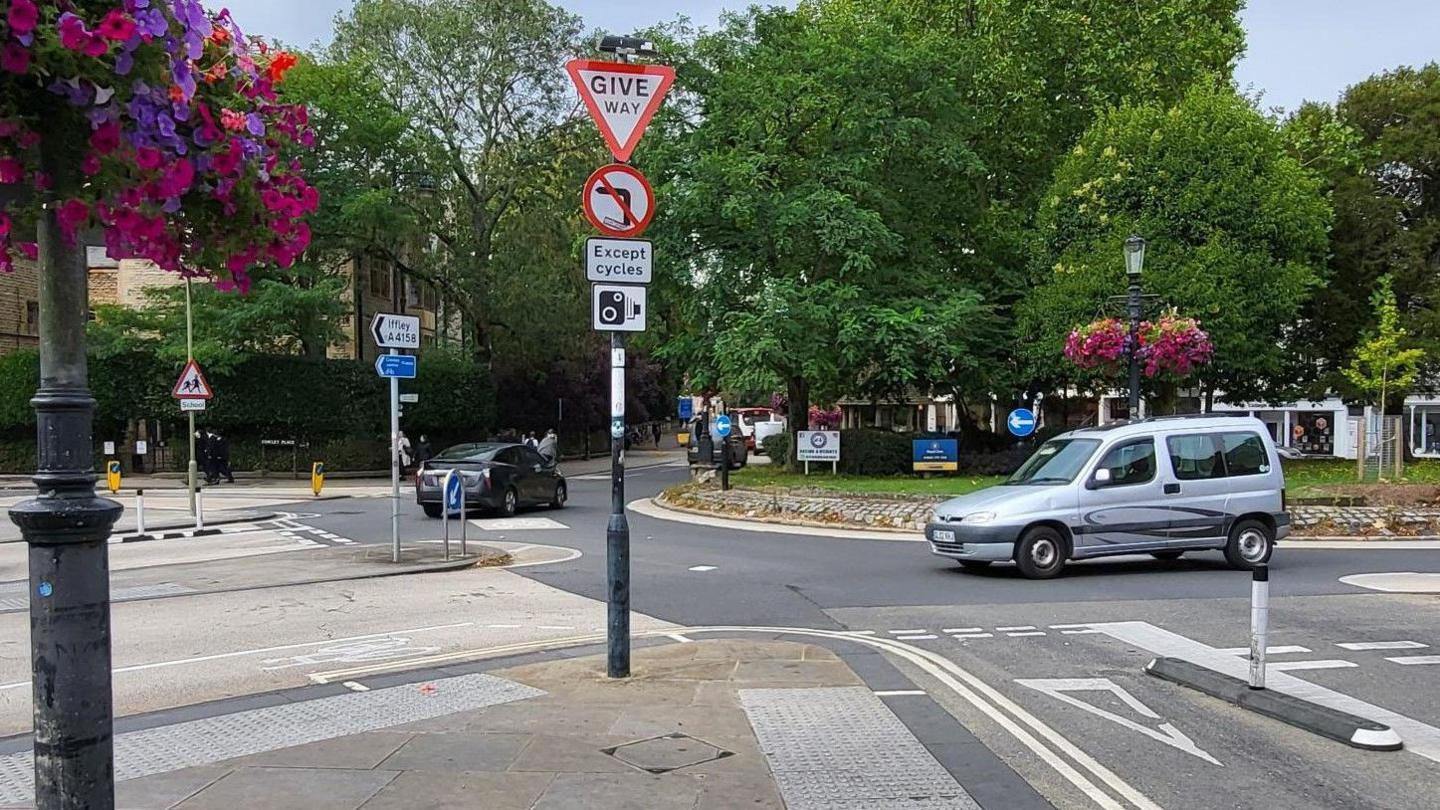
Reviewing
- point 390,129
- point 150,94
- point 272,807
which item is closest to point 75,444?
point 150,94

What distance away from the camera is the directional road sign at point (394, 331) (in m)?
14.4

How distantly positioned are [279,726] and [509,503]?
53.6ft

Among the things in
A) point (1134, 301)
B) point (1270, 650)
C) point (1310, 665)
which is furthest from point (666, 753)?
point (1134, 301)

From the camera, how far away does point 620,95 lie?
733 cm

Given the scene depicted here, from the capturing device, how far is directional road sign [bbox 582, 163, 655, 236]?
7.30m

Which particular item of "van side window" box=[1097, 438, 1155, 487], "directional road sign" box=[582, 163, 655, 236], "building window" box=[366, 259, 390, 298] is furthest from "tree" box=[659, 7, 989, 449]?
"building window" box=[366, 259, 390, 298]

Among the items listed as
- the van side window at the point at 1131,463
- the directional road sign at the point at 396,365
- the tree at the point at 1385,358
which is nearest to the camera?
the van side window at the point at 1131,463

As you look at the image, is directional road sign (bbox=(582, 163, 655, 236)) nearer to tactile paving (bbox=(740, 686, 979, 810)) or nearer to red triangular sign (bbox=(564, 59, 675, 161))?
red triangular sign (bbox=(564, 59, 675, 161))

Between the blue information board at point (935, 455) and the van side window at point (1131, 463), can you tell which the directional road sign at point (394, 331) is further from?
the blue information board at point (935, 455)

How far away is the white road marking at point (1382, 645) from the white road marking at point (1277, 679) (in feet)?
3.79

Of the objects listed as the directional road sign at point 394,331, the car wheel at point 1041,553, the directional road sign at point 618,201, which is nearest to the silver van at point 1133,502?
the car wheel at point 1041,553

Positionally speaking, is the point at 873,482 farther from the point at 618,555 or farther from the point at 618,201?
the point at 618,201

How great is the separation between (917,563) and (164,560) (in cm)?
1095

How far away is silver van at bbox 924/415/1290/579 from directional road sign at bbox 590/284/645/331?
6.74 m
